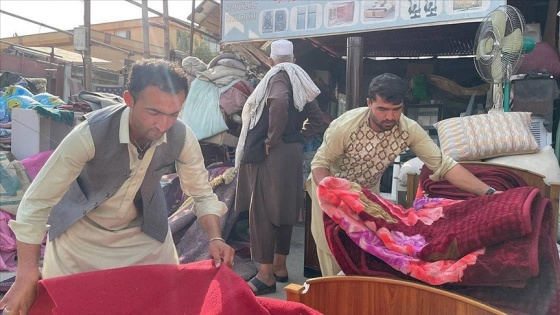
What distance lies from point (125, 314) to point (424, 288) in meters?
0.90

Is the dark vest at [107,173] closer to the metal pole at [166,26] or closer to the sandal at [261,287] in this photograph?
the sandal at [261,287]

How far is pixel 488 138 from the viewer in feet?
11.5

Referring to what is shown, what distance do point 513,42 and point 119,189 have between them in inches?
132

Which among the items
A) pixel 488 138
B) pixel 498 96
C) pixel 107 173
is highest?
pixel 498 96

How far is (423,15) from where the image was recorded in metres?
5.02

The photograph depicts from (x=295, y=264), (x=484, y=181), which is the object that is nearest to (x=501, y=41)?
(x=484, y=181)

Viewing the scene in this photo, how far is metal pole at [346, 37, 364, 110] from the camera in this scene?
3.70 metres

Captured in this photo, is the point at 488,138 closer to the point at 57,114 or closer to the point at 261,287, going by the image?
the point at 261,287

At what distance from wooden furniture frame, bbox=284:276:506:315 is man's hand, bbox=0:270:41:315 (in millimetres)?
809

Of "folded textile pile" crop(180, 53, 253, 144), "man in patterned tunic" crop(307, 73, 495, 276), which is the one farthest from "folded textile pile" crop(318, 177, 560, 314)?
"folded textile pile" crop(180, 53, 253, 144)

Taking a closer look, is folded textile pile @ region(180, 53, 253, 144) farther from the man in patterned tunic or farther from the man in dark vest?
the man in dark vest

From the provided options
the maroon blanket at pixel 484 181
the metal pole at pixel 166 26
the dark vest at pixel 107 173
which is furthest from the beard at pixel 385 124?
the metal pole at pixel 166 26

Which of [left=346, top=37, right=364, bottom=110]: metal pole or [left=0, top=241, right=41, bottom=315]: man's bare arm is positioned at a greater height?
[left=346, top=37, right=364, bottom=110]: metal pole

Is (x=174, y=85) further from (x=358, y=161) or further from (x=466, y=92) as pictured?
(x=466, y=92)
